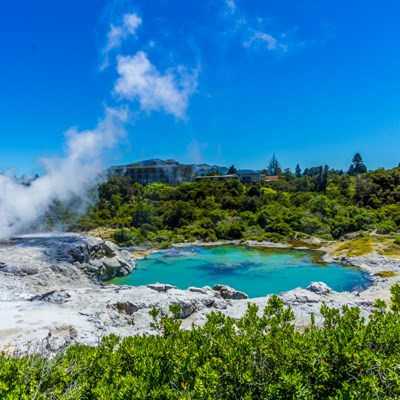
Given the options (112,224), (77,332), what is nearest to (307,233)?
(112,224)

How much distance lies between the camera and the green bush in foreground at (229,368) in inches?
159

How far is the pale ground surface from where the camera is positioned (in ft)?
39.1

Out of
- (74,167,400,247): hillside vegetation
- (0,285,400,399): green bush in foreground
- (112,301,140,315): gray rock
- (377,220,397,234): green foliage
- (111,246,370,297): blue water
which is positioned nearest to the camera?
(0,285,400,399): green bush in foreground

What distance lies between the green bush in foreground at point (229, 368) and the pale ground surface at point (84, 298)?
3373mm

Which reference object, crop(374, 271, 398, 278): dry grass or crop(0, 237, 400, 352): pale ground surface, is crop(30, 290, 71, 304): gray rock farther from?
crop(374, 271, 398, 278): dry grass

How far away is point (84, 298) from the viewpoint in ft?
52.0

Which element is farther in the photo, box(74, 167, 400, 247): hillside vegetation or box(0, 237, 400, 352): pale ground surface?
box(74, 167, 400, 247): hillside vegetation

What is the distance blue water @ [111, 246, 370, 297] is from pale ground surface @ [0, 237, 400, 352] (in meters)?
1.98

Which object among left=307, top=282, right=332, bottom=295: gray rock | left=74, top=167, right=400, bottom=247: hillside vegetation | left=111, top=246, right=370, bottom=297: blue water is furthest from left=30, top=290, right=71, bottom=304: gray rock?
left=74, top=167, right=400, bottom=247: hillside vegetation

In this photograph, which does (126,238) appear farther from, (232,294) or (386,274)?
(386,274)

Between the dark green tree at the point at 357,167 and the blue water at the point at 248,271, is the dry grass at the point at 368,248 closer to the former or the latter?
the blue water at the point at 248,271

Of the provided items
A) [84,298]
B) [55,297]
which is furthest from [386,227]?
[55,297]

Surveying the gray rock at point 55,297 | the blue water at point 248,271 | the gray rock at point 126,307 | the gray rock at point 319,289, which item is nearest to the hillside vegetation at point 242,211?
the blue water at point 248,271

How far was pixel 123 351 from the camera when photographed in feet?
17.5
